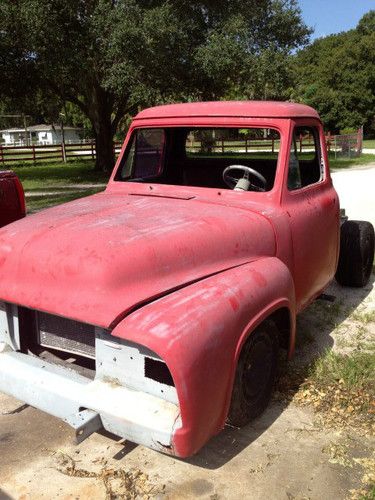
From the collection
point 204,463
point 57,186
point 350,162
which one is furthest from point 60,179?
point 204,463

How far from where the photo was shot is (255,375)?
9.23 feet

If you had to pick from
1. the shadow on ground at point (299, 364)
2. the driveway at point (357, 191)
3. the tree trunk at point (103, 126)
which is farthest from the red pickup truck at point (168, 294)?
the tree trunk at point (103, 126)

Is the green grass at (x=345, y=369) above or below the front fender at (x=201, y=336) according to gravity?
below

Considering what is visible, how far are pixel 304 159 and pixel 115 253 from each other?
2.11 m

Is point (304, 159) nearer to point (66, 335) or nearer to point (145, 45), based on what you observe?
point (66, 335)

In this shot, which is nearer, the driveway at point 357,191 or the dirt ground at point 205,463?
the dirt ground at point 205,463

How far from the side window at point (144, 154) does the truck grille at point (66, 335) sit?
159 centimetres

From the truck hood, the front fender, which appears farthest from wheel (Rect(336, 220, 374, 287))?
the front fender

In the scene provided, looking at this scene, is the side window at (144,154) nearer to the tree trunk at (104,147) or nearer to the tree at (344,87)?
the tree trunk at (104,147)

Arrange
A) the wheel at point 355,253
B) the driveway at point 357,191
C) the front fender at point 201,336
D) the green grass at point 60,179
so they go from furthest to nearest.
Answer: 1. the green grass at point 60,179
2. the driveway at point 357,191
3. the wheel at point 355,253
4. the front fender at point 201,336

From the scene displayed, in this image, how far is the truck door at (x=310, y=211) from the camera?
339 centimetres

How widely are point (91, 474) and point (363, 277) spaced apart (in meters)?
3.61

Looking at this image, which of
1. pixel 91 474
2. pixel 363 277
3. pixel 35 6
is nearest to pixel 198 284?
pixel 91 474

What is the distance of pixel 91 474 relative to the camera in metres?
2.54
